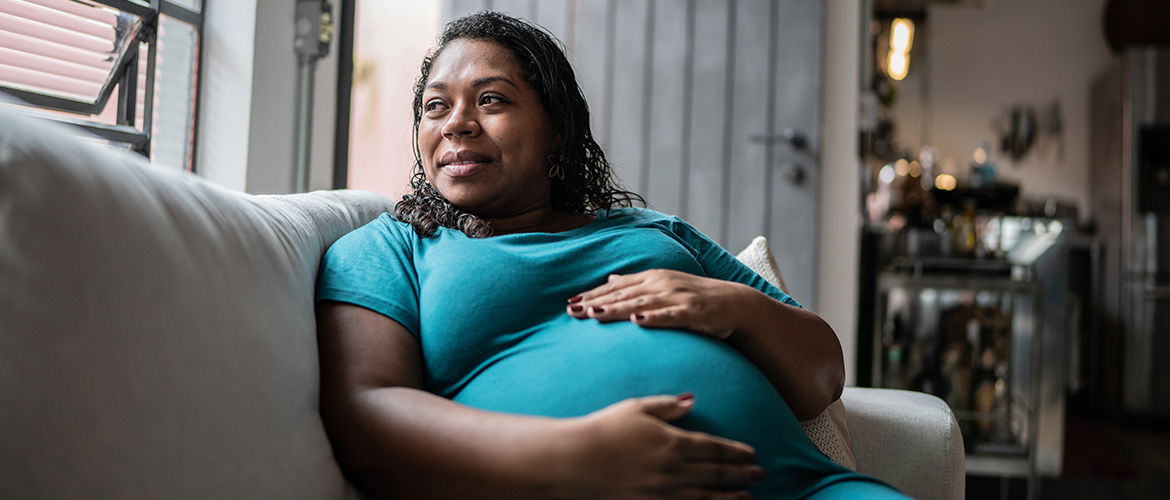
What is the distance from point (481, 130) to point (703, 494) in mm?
615

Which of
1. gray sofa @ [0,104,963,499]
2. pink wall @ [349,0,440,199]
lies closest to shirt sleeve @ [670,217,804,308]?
gray sofa @ [0,104,963,499]

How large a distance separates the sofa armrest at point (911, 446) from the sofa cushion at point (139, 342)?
835 millimetres

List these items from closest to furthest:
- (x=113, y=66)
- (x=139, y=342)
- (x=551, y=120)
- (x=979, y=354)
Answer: (x=139, y=342) → (x=551, y=120) → (x=113, y=66) → (x=979, y=354)

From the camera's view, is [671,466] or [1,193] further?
[671,466]

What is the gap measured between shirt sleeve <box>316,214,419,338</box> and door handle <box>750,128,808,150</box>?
1.80 m

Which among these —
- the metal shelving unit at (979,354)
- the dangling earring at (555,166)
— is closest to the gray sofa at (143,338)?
the dangling earring at (555,166)

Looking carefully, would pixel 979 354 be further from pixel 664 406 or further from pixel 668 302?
pixel 664 406

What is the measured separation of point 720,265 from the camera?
1.22 m

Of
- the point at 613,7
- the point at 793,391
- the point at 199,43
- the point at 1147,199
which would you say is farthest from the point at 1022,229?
the point at 199,43

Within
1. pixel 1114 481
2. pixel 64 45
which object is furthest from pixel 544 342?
pixel 1114 481

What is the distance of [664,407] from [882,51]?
3.67 meters

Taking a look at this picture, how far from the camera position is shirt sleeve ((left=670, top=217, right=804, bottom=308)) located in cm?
117

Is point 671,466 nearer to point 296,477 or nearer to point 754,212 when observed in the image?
point 296,477

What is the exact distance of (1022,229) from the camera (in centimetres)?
436
